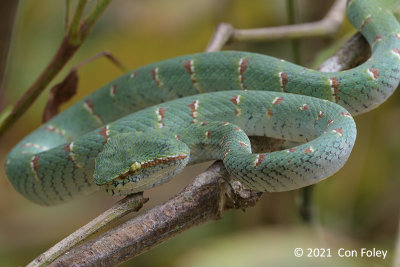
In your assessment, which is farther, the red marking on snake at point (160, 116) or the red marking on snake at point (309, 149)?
the red marking on snake at point (160, 116)

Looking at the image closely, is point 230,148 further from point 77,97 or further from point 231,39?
point 77,97

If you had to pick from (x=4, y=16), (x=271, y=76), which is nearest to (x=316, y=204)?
(x=271, y=76)

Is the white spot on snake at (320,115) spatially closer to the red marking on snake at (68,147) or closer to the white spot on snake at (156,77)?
the white spot on snake at (156,77)

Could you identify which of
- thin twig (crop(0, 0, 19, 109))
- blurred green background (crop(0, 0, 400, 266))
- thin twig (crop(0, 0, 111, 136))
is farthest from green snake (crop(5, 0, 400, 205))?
thin twig (crop(0, 0, 19, 109))

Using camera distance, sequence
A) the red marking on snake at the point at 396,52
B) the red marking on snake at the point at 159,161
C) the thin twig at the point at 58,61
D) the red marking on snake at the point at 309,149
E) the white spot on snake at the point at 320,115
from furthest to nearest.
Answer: the red marking on snake at the point at 396,52 → the thin twig at the point at 58,61 → the white spot on snake at the point at 320,115 → the red marking on snake at the point at 159,161 → the red marking on snake at the point at 309,149

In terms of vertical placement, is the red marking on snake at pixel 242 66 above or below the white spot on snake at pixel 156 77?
below

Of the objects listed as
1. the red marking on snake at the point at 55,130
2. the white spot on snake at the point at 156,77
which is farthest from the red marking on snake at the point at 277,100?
the red marking on snake at the point at 55,130
